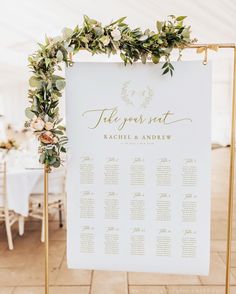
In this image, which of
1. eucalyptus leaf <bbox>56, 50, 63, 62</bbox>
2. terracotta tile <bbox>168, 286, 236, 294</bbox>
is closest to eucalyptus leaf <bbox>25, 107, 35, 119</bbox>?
eucalyptus leaf <bbox>56, 50, 63, 62</bbox>

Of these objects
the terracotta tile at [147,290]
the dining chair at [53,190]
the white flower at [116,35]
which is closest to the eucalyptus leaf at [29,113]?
the white flower at [116,35]

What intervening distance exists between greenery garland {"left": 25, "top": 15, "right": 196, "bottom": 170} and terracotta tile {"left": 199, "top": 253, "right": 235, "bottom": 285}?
1592 mm

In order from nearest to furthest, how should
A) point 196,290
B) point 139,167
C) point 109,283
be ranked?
point 139,167, point 196,290, point 109,283

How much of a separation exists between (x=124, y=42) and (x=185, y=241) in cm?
114

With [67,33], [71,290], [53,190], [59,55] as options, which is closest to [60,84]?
[59,55]

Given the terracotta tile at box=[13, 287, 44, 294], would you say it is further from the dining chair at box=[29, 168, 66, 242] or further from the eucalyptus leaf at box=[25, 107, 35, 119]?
the eucalyptus leaf at box=[25, 107, 35, 119]

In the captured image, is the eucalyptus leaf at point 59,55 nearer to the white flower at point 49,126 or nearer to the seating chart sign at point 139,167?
the seating chart sign at point 139,167

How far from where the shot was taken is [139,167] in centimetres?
194

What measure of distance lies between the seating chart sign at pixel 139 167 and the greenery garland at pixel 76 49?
→ 0.28ft

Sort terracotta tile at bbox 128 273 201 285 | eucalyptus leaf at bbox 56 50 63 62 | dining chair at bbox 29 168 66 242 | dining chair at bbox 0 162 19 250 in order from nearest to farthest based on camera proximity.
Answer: eucalyptus leaf at bbox 56 50 63 62, terracotta tile at bbox 128 273 201 285, dining chair at bbox 0 162 19 250, dining chair at bbox 29 168 66 242

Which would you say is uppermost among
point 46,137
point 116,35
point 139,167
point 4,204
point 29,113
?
point 116,35

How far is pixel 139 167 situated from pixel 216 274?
55.0 inches

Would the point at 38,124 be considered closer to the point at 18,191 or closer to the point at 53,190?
the point at 18,191

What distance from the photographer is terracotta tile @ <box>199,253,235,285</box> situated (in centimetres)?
266
